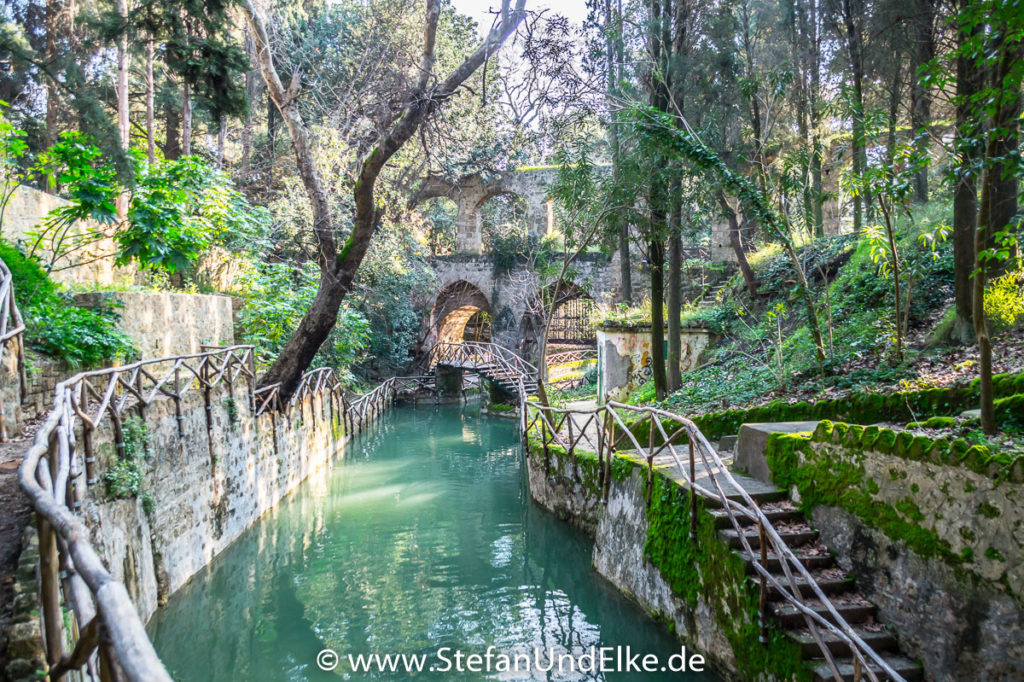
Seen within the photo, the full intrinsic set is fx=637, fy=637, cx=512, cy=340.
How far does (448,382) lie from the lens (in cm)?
2305

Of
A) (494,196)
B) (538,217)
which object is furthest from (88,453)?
(494,196)

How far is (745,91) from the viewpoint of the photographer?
8.78 metres

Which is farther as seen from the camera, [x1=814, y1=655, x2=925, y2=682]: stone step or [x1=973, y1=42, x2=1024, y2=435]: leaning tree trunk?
[x1=973, y1=42, x2=1024, y2=435]: leaning tree trunk

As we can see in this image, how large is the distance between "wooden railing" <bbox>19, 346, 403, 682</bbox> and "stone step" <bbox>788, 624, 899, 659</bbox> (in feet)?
11.5

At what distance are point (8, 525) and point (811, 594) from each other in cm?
462

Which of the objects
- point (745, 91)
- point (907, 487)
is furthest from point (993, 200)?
point (907, 487)

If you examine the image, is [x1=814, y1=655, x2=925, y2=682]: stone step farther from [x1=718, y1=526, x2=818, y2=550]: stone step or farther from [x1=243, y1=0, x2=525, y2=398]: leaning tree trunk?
[x1=243, y1=0, x2=525, y2=398]: leaning tree trunk

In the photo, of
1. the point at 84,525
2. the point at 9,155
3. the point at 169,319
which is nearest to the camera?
the point at 84,525

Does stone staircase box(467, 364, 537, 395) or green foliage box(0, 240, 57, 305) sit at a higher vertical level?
green foliage box(0, 240, 57, 305)

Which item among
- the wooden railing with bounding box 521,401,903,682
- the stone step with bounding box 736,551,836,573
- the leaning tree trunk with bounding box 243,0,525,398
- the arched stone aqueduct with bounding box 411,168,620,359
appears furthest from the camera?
the arched stone aqueduct with bounding box 411,168,620,359

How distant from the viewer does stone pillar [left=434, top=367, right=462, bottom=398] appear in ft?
73.6

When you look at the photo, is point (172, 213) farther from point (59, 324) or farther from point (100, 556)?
point (100, 556)

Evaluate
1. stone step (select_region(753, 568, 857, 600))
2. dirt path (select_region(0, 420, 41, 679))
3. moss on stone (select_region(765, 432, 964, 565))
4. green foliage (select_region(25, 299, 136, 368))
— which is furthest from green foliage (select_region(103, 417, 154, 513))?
moss on stone (select_region(765, 432, 964, 565))

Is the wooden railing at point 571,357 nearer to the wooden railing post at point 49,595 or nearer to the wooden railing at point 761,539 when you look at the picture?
the wooden railing at point 761,539
